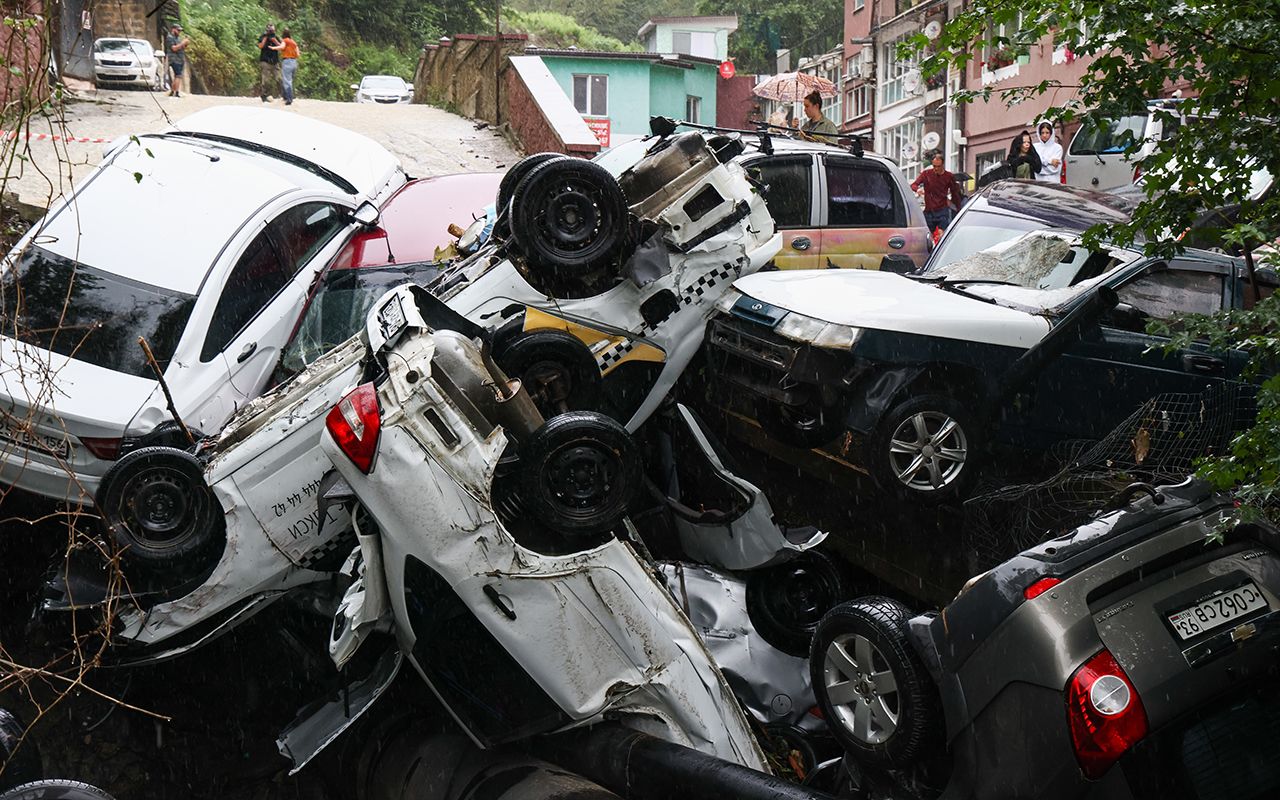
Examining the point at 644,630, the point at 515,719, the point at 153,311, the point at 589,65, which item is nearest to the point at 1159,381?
the point at 644,630

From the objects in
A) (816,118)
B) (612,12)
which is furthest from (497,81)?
(612,12)

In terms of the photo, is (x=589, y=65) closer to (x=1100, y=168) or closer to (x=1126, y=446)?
(x=1100, y=168)

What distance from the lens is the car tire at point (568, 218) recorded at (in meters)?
5.76

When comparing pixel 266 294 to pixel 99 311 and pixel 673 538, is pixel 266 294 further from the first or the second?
pixel 673 538

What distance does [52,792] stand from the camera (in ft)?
11.3

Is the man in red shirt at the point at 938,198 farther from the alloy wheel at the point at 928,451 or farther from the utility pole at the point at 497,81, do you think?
the utility pole at the point at 497,81

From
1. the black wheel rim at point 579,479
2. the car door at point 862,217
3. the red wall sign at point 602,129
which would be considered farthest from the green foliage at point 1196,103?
the red wall sign at point 602,129

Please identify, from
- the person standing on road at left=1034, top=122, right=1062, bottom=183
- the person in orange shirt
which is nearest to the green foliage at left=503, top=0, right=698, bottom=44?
the person in orange shirt

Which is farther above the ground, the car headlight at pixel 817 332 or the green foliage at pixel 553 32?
the green foliage at pixel 553 32

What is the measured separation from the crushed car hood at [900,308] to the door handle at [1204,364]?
0.81 meters

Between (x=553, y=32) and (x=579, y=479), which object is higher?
(x=553, y=32)

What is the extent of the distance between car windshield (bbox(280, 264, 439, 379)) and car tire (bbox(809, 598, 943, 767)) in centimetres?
478

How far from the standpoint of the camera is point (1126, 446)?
17.4 ft

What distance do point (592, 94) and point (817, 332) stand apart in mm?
40669
